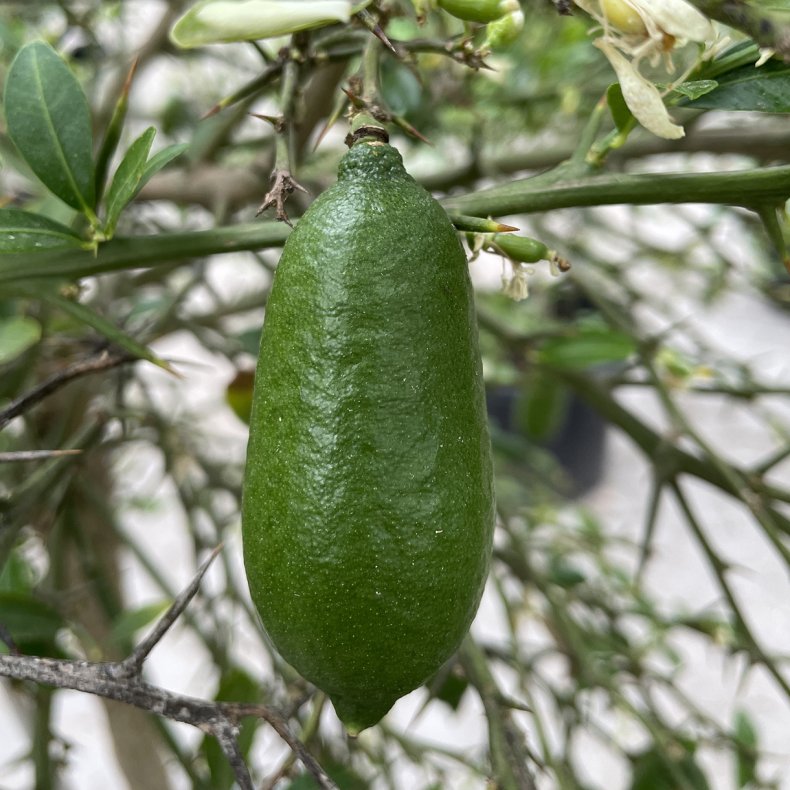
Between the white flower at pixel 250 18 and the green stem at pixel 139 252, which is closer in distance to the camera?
the white flower at pixel 250 18

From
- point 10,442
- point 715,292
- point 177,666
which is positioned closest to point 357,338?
point 10,442

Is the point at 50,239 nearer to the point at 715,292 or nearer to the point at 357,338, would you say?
the point at 357,338

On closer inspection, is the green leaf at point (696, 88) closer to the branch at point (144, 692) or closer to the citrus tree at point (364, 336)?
the citrus tree at point (364, 336)

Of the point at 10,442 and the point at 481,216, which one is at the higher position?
the point at 481,216

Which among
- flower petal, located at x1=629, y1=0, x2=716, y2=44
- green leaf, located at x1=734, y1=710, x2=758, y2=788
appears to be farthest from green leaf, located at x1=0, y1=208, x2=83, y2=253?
green leaf, located at x1=734, y1=710, x2=758, y2=788

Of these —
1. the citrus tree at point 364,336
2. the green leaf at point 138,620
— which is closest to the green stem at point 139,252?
the citrus tree at point 364,336

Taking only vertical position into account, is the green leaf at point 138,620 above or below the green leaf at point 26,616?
below

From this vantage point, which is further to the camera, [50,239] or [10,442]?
[10,442]
